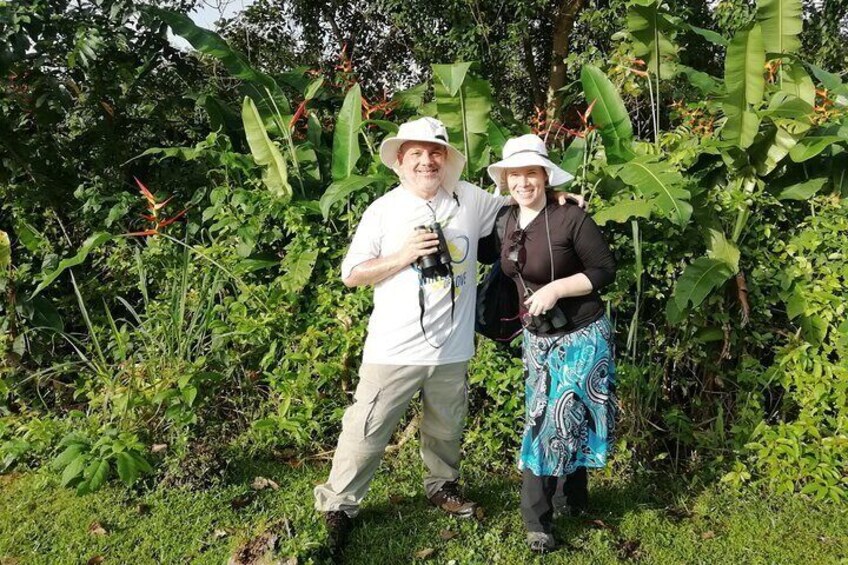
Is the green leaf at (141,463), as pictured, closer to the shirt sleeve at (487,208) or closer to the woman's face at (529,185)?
the shirt sleeve at (487,208)

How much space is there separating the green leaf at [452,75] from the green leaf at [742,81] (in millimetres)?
1358

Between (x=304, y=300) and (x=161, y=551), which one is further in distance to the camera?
(x=304, y=300)

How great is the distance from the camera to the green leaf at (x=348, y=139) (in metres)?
4.12

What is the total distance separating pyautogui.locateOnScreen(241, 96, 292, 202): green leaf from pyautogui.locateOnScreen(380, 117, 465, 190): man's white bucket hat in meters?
1.30

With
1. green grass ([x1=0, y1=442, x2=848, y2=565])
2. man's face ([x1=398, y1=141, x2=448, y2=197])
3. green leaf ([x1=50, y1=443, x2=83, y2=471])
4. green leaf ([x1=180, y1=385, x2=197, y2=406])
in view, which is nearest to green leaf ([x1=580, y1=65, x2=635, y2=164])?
man's face ([x1=398, y1=141, x2=448, y2=197])

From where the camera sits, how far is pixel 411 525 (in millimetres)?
3068

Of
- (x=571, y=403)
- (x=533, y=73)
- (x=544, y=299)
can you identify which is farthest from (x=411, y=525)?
(x=533, y=73)

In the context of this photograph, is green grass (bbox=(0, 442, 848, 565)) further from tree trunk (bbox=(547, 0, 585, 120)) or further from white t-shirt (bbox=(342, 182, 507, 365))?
tree trunk (bbox=(547, 0, 585, 120))

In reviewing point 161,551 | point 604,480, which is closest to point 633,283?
point 604,480

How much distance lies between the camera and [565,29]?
26.8 ft

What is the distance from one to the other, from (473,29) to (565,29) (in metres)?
1.61

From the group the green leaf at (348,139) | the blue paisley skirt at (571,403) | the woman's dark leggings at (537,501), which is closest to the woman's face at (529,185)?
the blue paisley skirt at (571,403)

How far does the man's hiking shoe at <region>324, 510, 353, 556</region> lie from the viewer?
9.21 ft

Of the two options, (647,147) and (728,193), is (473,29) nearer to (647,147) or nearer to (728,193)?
(647,147)
